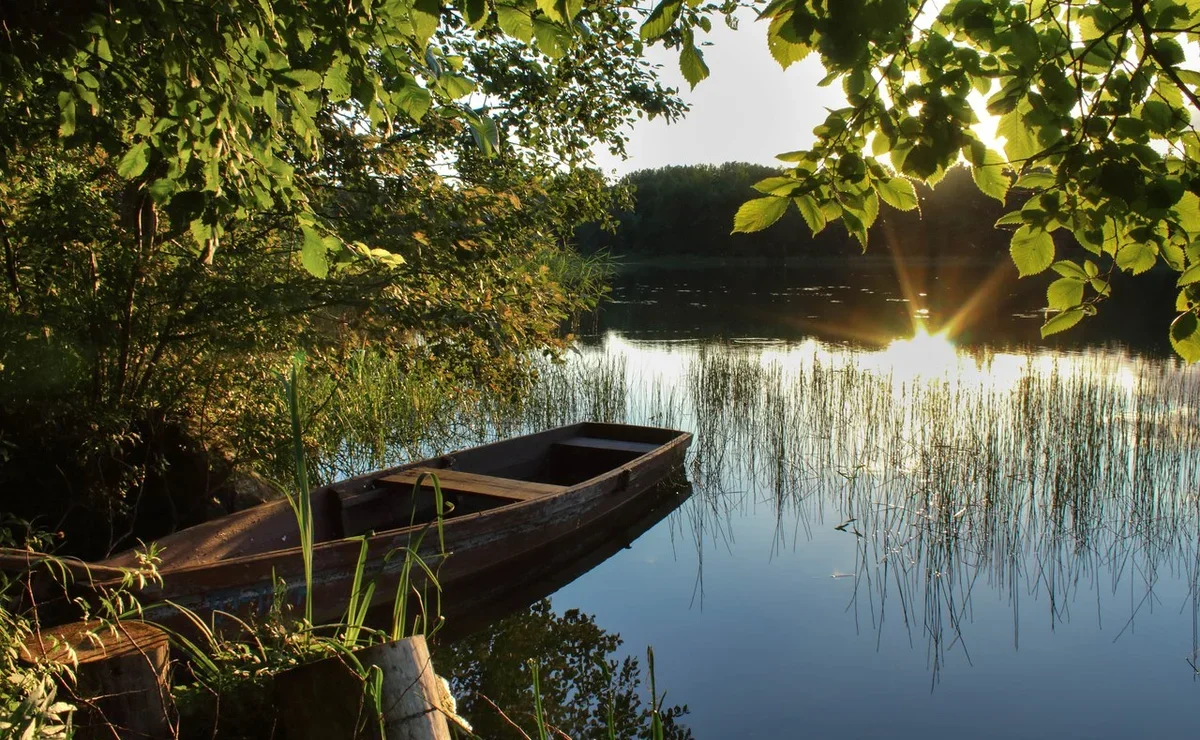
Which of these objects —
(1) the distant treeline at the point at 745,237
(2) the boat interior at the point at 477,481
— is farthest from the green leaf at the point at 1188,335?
(1) the distant treeline at the point at 745,237

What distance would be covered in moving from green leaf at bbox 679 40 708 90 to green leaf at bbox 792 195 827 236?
0.29m

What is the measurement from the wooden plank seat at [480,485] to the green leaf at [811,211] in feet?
12.9

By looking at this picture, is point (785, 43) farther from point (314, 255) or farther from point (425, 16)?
point (314, 255)

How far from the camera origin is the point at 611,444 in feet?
25.2

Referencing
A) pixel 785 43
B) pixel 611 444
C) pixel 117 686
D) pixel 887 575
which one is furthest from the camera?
pixel 611 444

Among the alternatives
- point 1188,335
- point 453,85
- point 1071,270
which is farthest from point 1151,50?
point 453,85

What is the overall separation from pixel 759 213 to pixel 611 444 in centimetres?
609

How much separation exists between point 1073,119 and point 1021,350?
542 inches

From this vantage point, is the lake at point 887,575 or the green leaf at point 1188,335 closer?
the green leaf at point 1188,335

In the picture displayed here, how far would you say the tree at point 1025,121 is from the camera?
5.13ft

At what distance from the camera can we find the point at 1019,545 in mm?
5844

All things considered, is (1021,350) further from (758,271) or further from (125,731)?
(758,271)

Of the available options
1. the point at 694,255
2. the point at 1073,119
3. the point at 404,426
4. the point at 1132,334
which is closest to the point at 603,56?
the point at 404,426

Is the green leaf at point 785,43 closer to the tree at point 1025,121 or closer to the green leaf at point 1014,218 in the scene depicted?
the tree at point 1025,121
